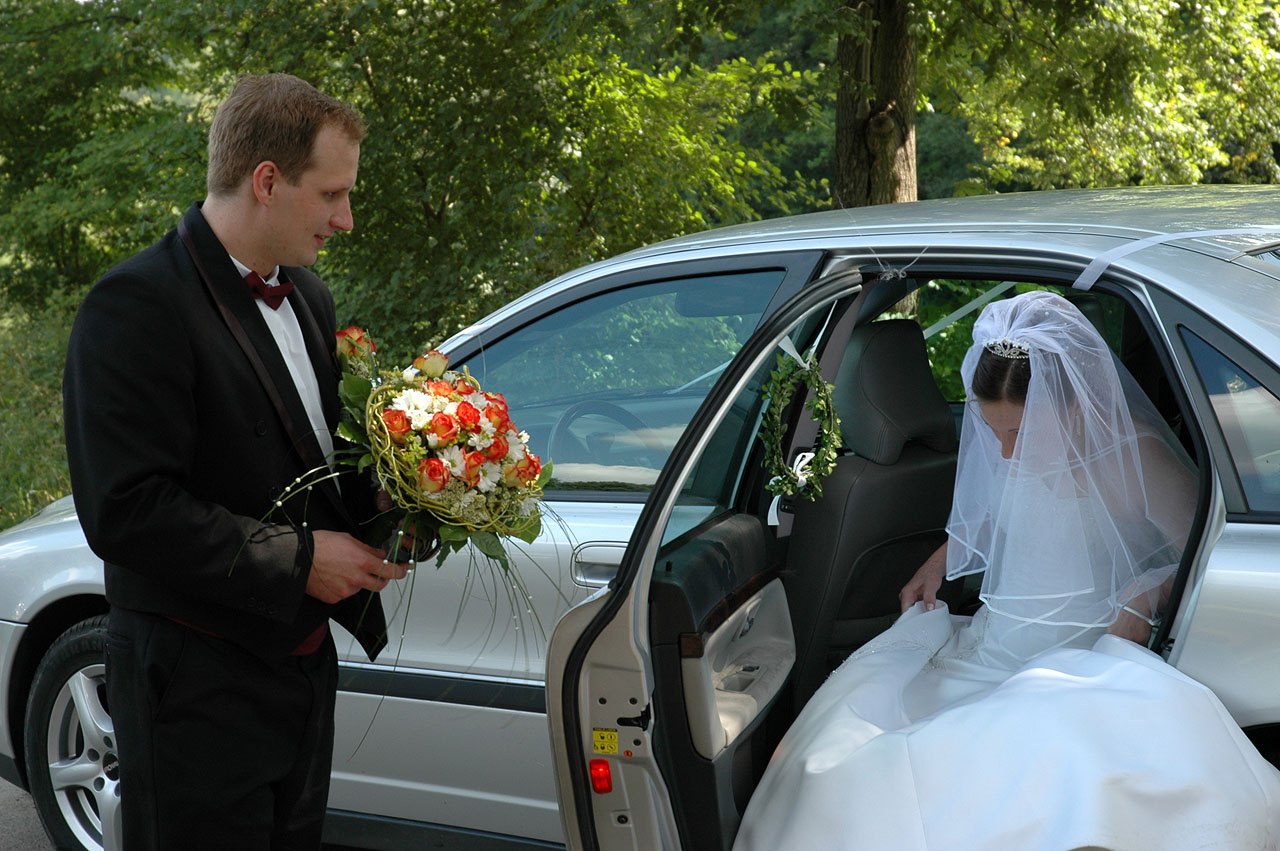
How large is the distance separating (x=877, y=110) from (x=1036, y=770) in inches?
195

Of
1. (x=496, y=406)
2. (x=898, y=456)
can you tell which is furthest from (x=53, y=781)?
(x=898, y=456)

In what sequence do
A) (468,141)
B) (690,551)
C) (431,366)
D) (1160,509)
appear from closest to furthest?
(431,366)
(690,551)
(1160,509)
(468,141)

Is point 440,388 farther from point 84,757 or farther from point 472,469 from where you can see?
point 84,757

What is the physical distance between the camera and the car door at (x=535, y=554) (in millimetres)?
2811

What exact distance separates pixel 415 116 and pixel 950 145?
916cm

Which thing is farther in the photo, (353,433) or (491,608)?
(491,608)

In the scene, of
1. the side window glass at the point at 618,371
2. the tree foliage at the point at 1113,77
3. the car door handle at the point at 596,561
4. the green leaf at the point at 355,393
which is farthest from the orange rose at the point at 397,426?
the tree foliage at the point at 1113,77

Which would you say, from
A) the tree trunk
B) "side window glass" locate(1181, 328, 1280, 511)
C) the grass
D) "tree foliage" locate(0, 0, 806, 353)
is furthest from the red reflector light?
the grass

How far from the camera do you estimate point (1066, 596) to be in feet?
8.65

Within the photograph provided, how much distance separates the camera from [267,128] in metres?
2.02

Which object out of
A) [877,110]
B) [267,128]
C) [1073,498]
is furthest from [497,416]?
[877,110]

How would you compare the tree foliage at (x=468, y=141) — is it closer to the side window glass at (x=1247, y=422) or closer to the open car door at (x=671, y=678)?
the open car door at (x=671, y=678)

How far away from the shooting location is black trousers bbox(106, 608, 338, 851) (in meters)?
2.01

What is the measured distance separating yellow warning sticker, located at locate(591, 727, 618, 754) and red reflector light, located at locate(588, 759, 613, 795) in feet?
0.08
